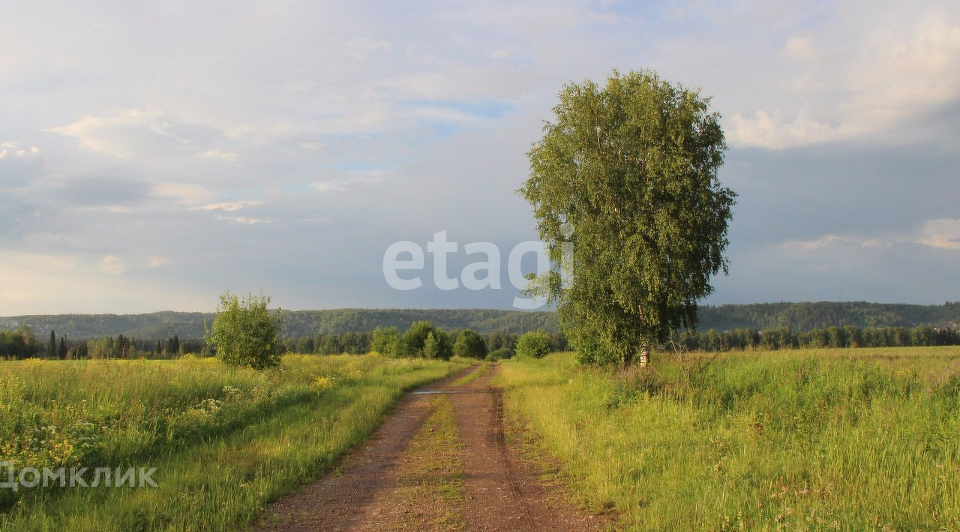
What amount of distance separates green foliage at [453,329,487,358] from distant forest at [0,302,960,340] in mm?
14275

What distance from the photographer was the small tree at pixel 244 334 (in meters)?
22.7

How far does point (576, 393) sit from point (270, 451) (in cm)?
957

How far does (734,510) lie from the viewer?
5801 millimetres

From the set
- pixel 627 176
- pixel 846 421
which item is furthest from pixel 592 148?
pixel 846 421

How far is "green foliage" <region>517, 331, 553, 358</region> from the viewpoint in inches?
2682

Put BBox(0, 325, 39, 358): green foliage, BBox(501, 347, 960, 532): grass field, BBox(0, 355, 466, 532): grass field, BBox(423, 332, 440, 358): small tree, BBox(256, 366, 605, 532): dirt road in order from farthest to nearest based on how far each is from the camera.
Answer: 1. BBox(423, 332, 440, 358): small tree
2. BBox(0, 325, 39, 358): green foliage
3. BBox(0, 355, 466, 532): grass field
4. BBox(256, 366, 605, 532): dirt road
5. BBox(501, 347, 960, 532): grass field

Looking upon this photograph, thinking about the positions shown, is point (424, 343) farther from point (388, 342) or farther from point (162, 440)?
point (162, 440)

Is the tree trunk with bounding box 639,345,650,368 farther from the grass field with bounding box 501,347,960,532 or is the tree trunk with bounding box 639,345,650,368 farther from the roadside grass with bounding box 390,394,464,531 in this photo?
the roadside grass with bounding box 390,394,464,531

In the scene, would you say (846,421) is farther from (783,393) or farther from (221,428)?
(221,428)

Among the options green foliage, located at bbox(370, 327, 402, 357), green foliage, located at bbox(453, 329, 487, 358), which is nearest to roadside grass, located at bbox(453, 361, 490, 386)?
green foliage, located at bbox(370, 327, 402, 357)

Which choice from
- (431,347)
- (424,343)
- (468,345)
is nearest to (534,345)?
(431,347)

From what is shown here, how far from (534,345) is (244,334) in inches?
1963

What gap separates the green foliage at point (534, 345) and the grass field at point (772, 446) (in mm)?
54496

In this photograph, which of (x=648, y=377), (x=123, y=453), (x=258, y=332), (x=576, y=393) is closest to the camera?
(x=123, y=453)
